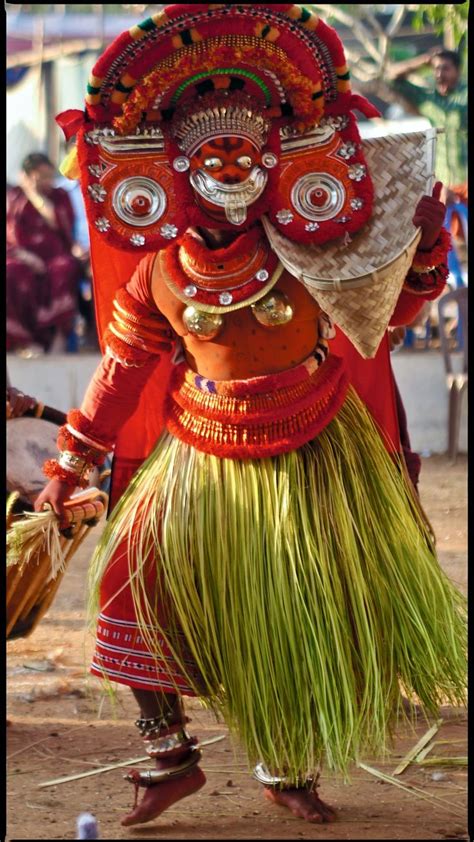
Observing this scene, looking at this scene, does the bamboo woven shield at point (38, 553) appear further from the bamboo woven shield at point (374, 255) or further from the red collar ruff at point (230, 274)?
the bamboo woven shield at point (374, 255)

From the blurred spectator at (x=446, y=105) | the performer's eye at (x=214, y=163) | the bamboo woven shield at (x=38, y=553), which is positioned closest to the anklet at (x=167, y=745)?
the bamboo woven shield at (x=38, y=553)

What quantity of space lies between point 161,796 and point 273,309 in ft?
4.38

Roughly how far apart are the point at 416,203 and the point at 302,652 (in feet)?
3.79

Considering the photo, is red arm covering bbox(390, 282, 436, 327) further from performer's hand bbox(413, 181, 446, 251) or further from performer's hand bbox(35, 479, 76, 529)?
performer's hand bbox(35, 479, 76, 529)

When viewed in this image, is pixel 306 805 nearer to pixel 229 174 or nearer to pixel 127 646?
pixel 127 646

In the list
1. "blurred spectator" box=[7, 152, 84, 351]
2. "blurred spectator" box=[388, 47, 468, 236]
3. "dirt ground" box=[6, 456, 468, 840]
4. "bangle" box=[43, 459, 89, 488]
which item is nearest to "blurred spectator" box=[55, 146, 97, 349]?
"blurred spectator" box=[7, 152, 84, 351]

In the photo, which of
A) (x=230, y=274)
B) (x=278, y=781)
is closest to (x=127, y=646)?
(x=278, y=781)

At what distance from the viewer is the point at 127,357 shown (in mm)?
3057

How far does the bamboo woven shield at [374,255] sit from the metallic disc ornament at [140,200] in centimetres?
28

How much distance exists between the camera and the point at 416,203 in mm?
2865

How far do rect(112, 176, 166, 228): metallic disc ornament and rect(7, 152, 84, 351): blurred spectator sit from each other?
8.00 meters

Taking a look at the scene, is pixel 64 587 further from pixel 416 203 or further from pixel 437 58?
pixel 437 58

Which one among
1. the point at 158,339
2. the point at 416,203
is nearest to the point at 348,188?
the point at 416,203

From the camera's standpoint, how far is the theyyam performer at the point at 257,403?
2.76m
